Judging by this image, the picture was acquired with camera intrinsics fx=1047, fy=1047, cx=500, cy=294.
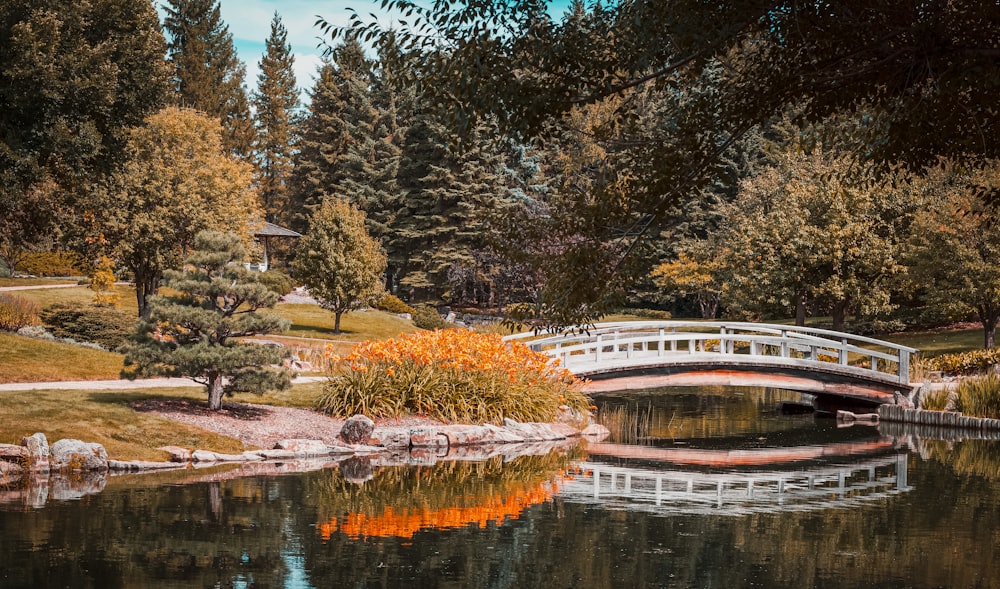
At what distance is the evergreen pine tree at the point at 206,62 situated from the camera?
6369 centimetres

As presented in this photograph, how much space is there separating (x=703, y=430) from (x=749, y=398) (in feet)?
30.8

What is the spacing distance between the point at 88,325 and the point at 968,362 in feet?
72.2

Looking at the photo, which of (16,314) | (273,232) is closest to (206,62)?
(273,232)

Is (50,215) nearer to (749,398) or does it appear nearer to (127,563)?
(127,563)

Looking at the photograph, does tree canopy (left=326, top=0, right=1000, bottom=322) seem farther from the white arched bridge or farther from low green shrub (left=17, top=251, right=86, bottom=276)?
low green shrub (left=17, top=251, right=86, bottom=276)

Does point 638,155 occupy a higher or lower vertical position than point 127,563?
higher

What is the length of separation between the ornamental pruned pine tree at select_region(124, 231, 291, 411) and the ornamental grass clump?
2027mm

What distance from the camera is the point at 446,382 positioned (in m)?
18.7

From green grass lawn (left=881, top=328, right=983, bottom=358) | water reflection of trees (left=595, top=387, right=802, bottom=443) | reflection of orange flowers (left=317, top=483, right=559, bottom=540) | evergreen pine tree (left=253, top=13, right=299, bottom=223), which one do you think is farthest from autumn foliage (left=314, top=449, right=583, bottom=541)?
evergreen pine tree (left=253, top=13, right=299, bottom=223)

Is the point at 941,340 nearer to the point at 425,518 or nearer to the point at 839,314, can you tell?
the point at 839,314

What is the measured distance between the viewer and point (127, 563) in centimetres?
923

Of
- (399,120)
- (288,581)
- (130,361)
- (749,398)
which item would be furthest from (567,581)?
(399,120)

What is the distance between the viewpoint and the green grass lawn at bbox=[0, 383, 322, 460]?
14219mm

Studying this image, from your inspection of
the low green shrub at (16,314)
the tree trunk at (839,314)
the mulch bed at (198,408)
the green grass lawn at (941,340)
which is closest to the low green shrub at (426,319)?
the tree trunk at (839,314)
